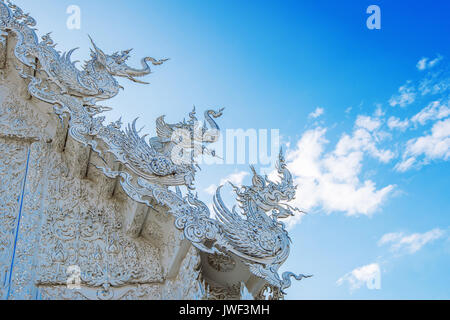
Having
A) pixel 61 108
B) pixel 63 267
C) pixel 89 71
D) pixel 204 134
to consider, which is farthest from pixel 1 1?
pixel 63 267

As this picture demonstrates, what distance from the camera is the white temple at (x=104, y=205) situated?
4887 millimetres

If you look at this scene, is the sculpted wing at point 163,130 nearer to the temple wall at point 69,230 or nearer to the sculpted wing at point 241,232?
the temple wall at point 69,230

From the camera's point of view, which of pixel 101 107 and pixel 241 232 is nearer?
pixel 241 232

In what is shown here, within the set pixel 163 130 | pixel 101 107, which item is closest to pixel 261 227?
pixel 163 130

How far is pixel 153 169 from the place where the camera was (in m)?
5.27

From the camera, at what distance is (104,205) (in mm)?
5613

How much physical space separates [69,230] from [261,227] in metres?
1.70

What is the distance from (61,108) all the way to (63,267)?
152 cm

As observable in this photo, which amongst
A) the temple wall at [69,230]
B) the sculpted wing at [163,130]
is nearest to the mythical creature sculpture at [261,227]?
the temple wall at [69,230]

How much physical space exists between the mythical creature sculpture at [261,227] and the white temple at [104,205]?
0.01 metres

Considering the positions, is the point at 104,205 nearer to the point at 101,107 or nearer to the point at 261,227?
the point at 101,107
